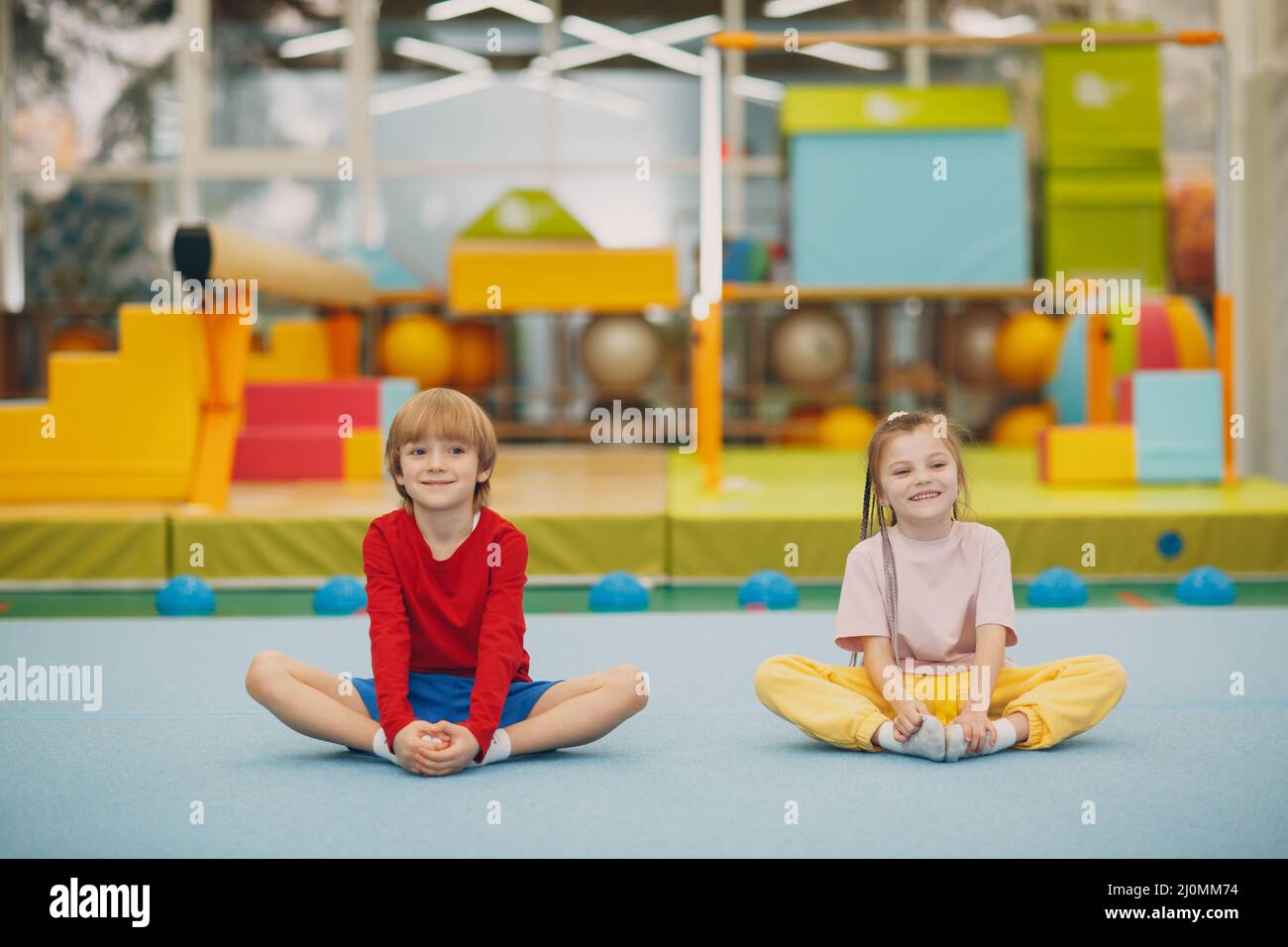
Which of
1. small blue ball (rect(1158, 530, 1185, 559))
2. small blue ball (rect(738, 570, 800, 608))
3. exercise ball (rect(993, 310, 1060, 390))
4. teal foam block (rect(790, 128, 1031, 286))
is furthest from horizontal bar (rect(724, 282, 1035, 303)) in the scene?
small blue ball (rect(738, 570, 800, 608))

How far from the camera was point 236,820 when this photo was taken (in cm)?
189

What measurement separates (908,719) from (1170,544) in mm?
2630

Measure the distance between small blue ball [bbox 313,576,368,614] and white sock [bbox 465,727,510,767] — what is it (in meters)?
1.84

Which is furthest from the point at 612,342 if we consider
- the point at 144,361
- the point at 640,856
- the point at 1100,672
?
the point at 640,856

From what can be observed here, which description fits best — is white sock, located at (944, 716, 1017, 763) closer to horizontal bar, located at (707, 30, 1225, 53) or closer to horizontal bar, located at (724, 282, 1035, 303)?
horizontal bar, located at (707, 30, 1225, 53)

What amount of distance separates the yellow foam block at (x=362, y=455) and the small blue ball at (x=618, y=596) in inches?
74.9

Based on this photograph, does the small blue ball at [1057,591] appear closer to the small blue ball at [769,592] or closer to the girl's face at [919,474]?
the small blue ball at [769,592]

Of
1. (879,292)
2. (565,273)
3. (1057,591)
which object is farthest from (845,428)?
(1057,591)

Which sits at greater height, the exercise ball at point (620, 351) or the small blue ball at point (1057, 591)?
the exercise ball at point (620, 351)

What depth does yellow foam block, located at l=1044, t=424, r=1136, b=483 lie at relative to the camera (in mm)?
5328

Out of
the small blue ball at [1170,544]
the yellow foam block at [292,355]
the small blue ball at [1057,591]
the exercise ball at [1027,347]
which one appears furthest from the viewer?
the exercise ball at [1027,347]

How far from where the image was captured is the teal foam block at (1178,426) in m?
5.26

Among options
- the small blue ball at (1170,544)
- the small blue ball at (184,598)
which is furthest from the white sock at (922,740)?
the small blue ball at (1170,544)

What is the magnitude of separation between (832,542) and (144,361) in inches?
91.3
